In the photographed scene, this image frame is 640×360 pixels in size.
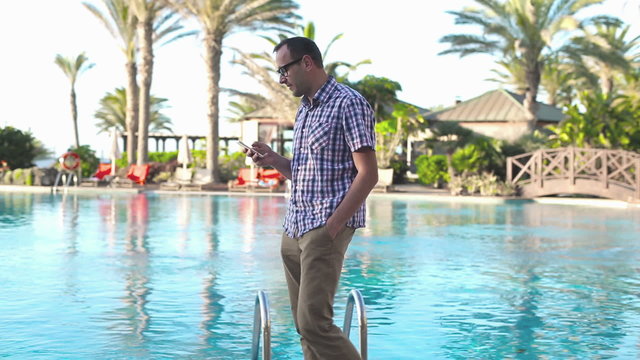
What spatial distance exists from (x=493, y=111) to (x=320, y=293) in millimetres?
42080

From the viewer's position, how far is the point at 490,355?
6270 mm

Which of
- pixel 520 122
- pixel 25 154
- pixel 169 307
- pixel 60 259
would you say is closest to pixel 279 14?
pixel 520 122

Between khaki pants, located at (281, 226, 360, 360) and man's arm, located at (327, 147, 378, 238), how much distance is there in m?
0.06

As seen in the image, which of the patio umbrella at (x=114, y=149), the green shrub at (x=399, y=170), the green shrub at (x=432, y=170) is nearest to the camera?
the green shrub at (x=432, y=170)

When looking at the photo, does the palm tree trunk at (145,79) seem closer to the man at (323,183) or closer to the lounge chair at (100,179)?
the lounge chair at (100,179)

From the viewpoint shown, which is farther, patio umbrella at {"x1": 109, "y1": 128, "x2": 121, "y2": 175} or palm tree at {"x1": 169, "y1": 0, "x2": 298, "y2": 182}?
patio umbrella at {"x1": 109, "y1": 128, "x2": 121, "y2": 175}

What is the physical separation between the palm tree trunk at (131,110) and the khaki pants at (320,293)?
42198 mm

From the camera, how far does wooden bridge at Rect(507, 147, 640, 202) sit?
29016 mm

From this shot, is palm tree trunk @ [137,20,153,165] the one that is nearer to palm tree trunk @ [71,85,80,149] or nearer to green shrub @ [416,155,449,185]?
green shrub @ [416,155,449,185]

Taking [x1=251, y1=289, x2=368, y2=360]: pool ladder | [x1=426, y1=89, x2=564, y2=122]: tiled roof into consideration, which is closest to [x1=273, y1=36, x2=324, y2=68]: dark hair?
[x1=251, y1=289, x2=368, y2=360]: pool ladder

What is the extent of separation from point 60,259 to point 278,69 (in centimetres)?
847

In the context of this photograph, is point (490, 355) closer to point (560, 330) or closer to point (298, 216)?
point (560, 330)

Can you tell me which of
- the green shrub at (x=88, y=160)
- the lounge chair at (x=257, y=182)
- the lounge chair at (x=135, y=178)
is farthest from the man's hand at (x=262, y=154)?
the green shrub at (x=88, y=160)

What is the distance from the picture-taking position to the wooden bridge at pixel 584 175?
29016mm
